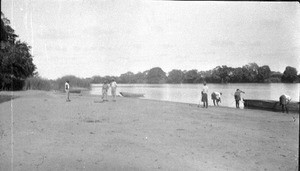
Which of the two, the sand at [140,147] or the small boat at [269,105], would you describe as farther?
the small boat at [269,105]

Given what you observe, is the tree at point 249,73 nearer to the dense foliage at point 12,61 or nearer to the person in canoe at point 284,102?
the person in canoe at point 284,102

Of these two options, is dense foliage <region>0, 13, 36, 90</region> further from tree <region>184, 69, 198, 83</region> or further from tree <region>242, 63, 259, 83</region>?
tree <region>184, 69, 198, 83</region>

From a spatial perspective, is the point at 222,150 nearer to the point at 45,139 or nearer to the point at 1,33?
the point at 45,139

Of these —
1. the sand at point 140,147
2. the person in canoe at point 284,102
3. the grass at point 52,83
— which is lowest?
Answer: the sand at point 140,147

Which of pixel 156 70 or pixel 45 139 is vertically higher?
pixel 156 70

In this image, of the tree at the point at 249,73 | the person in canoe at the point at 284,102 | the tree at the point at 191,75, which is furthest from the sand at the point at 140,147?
the tree at the point at 191,75

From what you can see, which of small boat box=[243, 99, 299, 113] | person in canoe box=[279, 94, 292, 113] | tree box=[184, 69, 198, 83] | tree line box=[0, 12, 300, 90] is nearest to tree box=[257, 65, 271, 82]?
tree line box=[0, 12, 300, 90]

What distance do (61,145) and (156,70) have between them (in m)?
49.6

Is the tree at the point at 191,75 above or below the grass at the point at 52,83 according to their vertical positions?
above

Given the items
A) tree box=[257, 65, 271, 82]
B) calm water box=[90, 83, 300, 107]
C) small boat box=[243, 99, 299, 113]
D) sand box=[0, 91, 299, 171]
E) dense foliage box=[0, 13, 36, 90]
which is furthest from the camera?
tree box=[257, 65, 271, 82]

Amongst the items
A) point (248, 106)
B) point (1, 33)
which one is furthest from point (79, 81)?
point (1, 33)

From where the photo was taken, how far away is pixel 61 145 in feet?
24.9

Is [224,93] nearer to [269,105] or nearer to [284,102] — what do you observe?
[269,105]

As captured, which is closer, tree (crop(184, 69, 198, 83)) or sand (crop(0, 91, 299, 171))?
sand (crop(0, 91, 299, 171))
